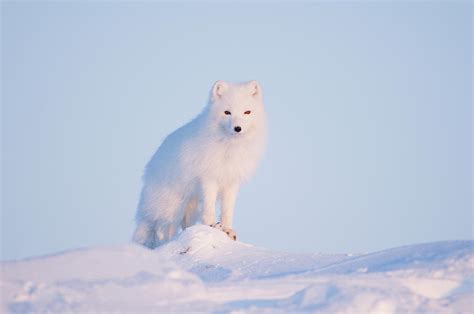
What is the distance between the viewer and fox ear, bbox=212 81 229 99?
786 centimetres

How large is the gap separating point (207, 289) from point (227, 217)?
168 inches

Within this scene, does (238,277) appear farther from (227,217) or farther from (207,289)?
(227,217)

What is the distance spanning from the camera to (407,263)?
4.41m

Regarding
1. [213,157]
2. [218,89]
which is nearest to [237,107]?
[218,89]

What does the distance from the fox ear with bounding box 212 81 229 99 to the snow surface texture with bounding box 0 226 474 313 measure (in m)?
3.70

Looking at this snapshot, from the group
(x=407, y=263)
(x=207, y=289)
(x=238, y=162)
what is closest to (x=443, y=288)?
(x=407, y=263)

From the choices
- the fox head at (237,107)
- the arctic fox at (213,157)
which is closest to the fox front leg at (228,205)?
the arctic fox at (213,157)

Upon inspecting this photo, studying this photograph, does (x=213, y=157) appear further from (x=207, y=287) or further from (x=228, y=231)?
(x=207, y=287)

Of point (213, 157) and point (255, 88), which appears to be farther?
point (255, 88)

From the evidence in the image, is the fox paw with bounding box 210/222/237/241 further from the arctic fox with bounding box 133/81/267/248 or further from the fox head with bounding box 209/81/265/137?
the fox head with bounding box 209/81/265/137

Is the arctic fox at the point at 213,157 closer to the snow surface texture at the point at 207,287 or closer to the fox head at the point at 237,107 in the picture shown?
the fox head at the point at 237,107

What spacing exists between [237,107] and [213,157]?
667 millimetres

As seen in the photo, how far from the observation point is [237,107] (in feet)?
24.9

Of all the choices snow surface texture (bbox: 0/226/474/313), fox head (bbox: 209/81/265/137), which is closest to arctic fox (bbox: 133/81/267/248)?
fox head (bbox: 209/81/265/137)
